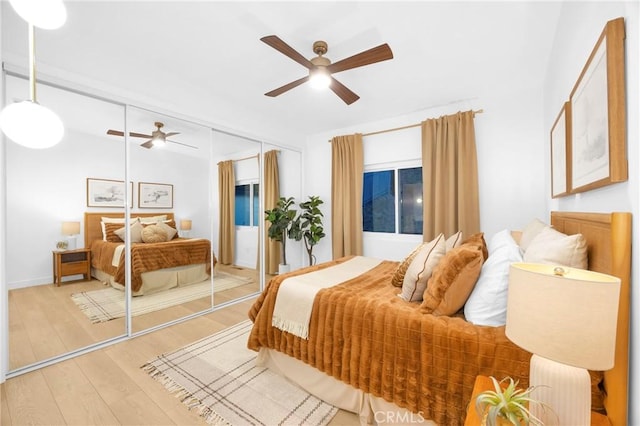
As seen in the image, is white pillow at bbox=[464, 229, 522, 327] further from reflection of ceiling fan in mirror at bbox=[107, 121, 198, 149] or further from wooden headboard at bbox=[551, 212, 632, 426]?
reflection of ceiling fan in mirror at bbox=[107, 121, 198, 149]

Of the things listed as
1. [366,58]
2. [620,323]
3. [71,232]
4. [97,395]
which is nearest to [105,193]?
[71,232]

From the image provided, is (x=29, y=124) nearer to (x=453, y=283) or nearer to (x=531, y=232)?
(x=453, y=283)

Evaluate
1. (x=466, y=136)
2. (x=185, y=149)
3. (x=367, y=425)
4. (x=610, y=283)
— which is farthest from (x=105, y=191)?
(x=466, y=136)

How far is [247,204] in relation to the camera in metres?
3.91

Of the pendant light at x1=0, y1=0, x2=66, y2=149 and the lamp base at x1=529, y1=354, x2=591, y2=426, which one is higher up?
the pendant light at x1=0, y1=0, x2=66, y2=149

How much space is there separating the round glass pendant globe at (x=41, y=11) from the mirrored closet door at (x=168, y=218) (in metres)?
2.39

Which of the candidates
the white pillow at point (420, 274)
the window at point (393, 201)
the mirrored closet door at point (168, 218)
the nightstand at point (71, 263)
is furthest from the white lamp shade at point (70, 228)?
the window at point (393, 201)

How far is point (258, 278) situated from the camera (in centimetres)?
407

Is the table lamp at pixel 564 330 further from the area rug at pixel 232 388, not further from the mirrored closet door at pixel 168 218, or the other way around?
the mirrored closet door at pixel 168 218

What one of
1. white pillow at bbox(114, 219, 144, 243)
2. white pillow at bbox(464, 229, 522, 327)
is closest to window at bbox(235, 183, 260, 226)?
white pillow at bbox(114, 219, 144, 243)

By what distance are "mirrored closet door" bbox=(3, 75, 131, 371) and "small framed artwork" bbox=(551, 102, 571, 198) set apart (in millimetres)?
3586

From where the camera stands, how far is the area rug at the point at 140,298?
2.52 m

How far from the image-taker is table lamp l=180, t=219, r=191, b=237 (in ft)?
10.2

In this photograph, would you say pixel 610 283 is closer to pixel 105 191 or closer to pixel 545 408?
pixel 545 408
